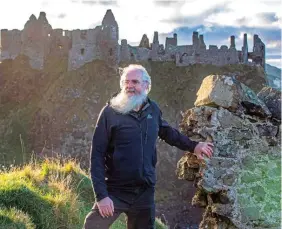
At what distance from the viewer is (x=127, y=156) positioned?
563cm

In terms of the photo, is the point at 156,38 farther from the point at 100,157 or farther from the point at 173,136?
the point at 100,157

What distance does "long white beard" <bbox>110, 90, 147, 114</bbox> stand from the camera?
18.6 feet

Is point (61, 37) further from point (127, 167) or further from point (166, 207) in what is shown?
point (127, 167)

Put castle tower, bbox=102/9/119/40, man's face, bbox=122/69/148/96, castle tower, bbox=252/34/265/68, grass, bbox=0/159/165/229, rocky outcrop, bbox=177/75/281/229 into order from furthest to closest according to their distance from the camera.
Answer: castle tower, bbox=252/34/265/68 < castle tower, bbox=102/9/119/40 < rocky outcrop, bbox=177/75/281/229 < grass, bbox=0/159/165/229 < man's face, bbox=122/69/148/96

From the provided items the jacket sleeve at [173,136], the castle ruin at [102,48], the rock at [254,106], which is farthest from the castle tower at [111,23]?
the jacket sleeve at [173,136]

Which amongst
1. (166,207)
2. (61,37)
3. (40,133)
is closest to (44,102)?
(40,133)

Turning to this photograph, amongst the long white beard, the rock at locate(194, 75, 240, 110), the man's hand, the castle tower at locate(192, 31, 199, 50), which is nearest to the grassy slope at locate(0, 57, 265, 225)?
the castle tower at locate(192, 31, 199, 50)

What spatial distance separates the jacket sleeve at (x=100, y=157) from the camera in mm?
5430

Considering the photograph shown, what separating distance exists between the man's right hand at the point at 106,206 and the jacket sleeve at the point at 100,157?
0.15 ft

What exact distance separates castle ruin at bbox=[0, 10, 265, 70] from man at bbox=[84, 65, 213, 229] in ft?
124

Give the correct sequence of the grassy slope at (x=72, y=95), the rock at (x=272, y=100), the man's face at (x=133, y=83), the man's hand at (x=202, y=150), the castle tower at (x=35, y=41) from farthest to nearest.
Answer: the castle tower at (x=35, y=41) → the grassy slope at (x=72, y=95) → the rock at (x=272, y=100) → the man's hand at (x=202, y=150) → the man's face at (x=133, y=83)

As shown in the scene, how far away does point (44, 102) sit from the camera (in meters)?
43.4

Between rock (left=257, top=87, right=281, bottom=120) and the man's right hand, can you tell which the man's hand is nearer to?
rock (left=257, top=87, right=281, bottom=120)

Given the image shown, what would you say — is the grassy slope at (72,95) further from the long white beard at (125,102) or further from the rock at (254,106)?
the long white beard at (125,102)
